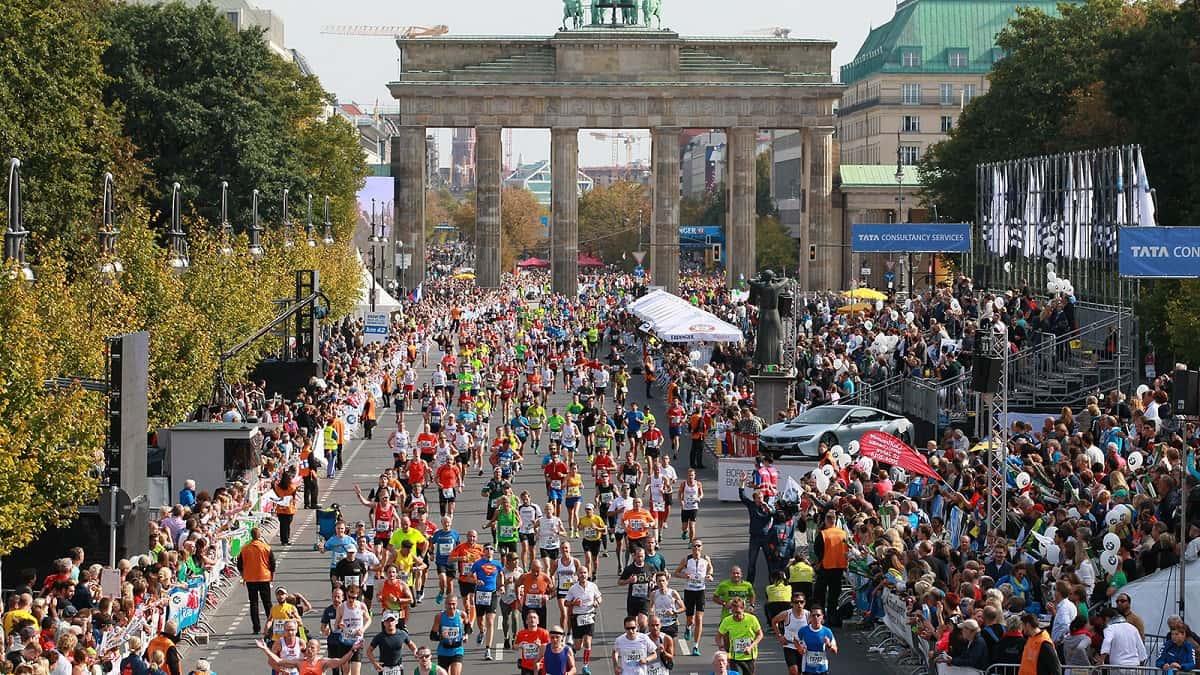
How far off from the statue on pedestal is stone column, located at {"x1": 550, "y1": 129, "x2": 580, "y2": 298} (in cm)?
7869

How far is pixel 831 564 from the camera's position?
2756cm

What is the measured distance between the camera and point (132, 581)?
2436cm

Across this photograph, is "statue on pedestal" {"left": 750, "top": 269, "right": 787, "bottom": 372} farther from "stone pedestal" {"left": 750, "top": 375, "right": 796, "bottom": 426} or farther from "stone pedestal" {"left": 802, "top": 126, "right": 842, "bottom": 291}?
"stone pedestal" {"left": 802, "top": 126, "right": 842, "bottom": 291}

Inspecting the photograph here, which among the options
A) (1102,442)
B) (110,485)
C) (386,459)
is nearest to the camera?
(110,485)

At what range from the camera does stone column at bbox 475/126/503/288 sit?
Result: 5108 inches

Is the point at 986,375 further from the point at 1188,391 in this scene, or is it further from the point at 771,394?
the point at 771,394

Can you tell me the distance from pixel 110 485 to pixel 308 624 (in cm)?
313

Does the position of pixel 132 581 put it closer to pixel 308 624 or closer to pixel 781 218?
pixel 308 624

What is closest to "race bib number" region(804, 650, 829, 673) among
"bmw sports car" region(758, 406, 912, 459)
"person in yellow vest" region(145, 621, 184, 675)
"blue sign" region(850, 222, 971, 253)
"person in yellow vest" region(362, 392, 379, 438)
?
"person in yellow vest" region(145, 621, 184, 675)

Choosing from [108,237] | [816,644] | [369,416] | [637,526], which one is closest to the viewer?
[816,644]

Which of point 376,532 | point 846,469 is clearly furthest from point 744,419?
point 376,532

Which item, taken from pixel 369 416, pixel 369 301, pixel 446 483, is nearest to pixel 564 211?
pixel 369 301

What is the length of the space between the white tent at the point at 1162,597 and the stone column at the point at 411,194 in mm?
107080

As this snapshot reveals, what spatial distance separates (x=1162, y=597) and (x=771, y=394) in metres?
28.0
